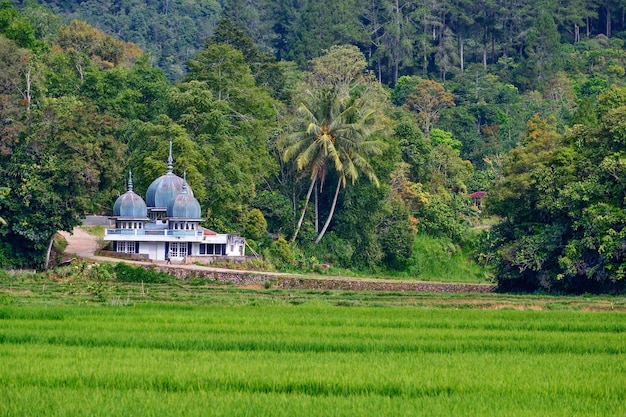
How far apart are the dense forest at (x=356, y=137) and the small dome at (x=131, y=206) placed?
1.41 m

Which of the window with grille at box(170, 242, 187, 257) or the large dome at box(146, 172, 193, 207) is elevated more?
the large dome at box(146, 172, 193, 207)

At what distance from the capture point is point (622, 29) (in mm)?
125188

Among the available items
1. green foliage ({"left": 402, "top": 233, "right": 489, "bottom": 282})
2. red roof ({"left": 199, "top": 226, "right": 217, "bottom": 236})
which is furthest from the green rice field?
green foliage ({"left": 402, "top": 233, "right": 489, "bottom": 282})

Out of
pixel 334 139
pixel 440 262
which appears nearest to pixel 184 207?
pixel 334 139

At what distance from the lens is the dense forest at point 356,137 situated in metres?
55.2

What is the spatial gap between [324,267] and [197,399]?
49.5 m

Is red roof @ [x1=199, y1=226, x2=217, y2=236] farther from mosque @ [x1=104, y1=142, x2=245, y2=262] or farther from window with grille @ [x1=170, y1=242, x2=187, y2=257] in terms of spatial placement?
window with grille @ [x1=170, y1=242, x2=187, y2=257]

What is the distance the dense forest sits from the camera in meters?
55.2

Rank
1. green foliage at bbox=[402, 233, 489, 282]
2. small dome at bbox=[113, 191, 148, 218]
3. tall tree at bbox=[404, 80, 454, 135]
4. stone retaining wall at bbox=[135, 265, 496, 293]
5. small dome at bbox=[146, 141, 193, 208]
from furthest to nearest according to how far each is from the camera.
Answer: tall tree at bbox=[404, 80, 454, 135], green foliage at bbox=[402, 233, 489, 282], small dome at bbox=[146, 141, 193, 208], small dome at bbox=[113, 191, 148, 218], stone retaining wall at bbox=[135, 265, 496, 293]

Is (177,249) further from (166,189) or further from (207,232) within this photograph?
(166,189)

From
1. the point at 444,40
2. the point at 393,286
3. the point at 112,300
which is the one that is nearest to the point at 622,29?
the point at 444,40

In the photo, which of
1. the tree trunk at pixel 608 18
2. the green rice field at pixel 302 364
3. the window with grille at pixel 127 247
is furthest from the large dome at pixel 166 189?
the tree trunk at pixel 608 18

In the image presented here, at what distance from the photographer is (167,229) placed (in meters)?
61.7

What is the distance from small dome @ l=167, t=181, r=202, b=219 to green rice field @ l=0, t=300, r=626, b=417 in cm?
2661
